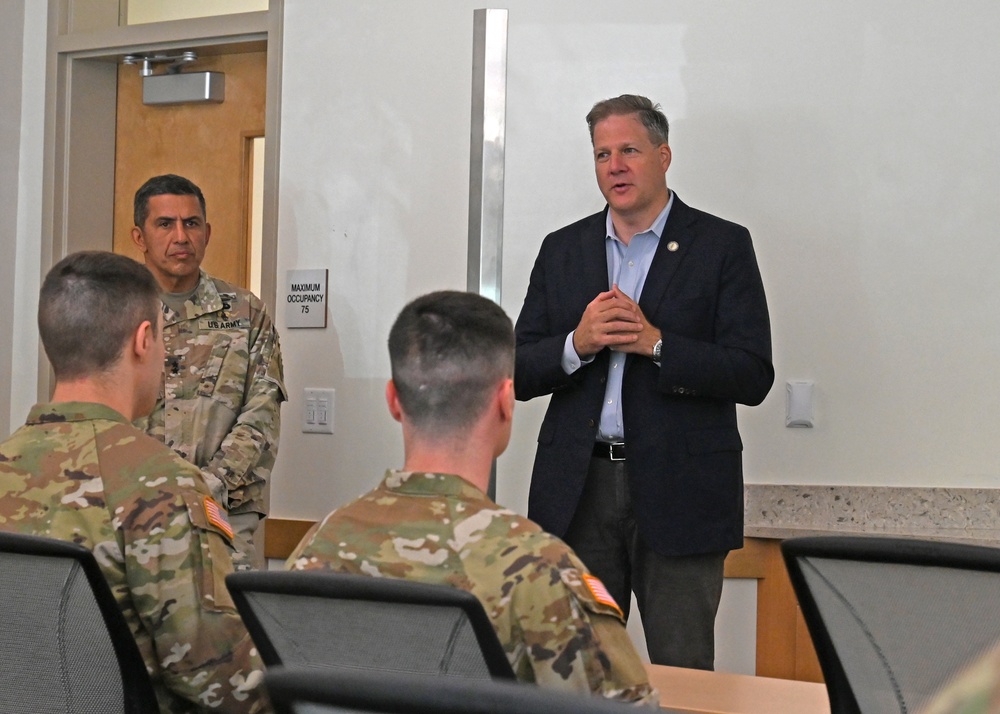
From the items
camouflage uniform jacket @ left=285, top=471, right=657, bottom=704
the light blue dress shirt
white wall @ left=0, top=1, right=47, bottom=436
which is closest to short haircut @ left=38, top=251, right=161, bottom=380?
camouflage uniform jacket @ left=285, top=471, right=657, bottom=704

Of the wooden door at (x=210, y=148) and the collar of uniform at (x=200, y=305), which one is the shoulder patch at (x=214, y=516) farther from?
the wooden door at (x=210, y=148)

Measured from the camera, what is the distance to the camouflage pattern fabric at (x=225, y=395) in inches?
132

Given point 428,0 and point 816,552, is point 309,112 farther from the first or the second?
point 816,552

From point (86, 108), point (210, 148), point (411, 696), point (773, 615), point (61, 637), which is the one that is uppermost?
point (86, 108)

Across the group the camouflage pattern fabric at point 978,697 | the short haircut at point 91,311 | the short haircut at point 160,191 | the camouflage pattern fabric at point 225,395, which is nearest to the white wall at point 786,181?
the camouflage pattern fabric at point 225,395

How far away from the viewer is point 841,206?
3250mm

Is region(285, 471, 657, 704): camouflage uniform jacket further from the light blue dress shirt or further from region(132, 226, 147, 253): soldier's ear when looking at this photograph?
region(132, 226, 147, 253): soldier's ear

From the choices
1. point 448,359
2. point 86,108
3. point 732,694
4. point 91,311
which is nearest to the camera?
point 448,359

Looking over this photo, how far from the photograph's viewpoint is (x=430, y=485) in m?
1.40

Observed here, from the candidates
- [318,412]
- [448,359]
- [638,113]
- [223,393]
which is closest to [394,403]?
[448,359]

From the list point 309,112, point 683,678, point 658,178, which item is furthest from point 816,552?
point 309,112

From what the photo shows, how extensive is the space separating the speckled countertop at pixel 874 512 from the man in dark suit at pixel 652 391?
678mm

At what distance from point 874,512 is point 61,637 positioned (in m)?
2.32

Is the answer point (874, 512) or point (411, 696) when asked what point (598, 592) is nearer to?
point (411, 696)
